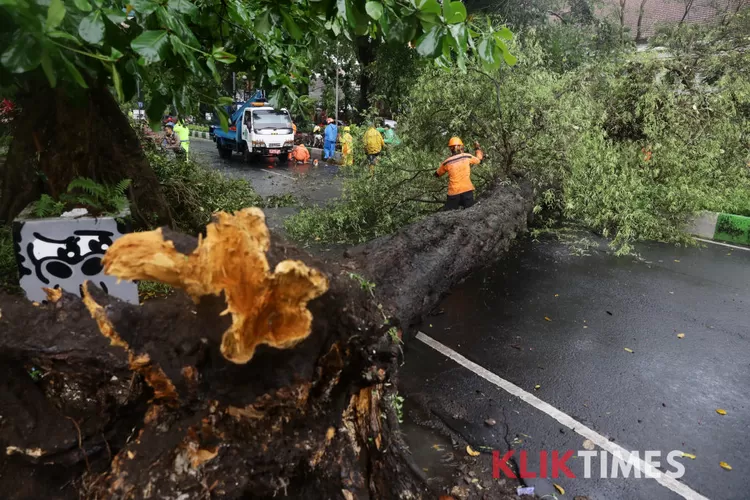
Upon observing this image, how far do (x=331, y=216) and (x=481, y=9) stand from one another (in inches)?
477

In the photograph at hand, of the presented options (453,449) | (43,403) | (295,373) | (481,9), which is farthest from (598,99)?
(481,9)

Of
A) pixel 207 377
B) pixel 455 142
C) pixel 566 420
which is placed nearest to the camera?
pixel 207 377

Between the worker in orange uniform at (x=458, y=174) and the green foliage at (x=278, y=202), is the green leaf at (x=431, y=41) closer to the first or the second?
the worker in orange uniform at (x=458, y=174)

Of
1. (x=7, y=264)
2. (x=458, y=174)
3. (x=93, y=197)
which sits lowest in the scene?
(x=7, y=264)

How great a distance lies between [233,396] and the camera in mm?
1985

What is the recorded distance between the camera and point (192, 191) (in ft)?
21.3

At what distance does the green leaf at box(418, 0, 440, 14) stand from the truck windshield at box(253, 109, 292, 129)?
17530 millimetres

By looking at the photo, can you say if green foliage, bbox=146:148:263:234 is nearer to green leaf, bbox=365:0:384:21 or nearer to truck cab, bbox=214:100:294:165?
Answer: green leaf, bbox=365:0:384:21

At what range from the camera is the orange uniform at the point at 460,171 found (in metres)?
6.70

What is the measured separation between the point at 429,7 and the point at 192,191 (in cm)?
462

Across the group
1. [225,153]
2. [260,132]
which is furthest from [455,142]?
[225,153]

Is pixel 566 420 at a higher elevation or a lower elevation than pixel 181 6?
lower

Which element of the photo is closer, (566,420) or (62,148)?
(566,420)

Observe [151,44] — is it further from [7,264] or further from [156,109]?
[7,264]
